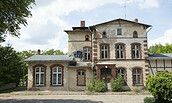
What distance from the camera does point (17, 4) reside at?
408 inches

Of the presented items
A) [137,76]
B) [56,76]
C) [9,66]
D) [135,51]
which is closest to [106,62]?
[135,51]

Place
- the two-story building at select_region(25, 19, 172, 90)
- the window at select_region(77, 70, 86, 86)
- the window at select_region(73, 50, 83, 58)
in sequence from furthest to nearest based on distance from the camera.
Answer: the window at select_region(73, 50, 83, 58)
the window at select_region(77, 70, 86, 86)
the two-story building at select_region(25, 19, 172, 90)

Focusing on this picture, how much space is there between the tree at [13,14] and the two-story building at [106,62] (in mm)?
7200

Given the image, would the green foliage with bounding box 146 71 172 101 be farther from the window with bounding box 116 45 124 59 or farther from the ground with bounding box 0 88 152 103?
the window with bounding box 116 45 124 59

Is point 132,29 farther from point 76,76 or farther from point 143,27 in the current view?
point 76,76

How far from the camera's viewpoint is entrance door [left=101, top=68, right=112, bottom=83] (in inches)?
688

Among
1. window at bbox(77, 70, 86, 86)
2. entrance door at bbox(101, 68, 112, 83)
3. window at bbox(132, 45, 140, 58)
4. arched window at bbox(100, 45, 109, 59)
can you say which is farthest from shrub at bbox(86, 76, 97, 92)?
window at bbox(132, 45, 140, 58)

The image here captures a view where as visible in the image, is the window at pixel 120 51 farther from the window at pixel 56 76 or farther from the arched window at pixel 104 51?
the window at pixel 56 76

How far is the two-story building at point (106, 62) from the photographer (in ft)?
59.8

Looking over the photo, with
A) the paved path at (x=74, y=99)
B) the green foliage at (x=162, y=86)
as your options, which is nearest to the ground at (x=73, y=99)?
the paved path at (x=74, y=99)

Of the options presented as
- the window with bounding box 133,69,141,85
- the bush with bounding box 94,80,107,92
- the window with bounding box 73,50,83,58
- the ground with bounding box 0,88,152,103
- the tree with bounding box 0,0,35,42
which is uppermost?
the tree with bounding box 0,0,35,42

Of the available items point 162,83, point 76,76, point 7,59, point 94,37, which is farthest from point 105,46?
point 7,59

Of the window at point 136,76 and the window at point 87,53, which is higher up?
the window at point 87,53

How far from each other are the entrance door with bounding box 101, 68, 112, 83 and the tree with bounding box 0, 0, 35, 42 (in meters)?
10.5
